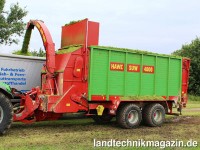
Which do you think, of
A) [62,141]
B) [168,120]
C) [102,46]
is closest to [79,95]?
[102,46]

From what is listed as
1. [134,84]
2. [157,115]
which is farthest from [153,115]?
[134,84]

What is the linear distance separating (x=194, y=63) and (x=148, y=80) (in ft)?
75.2

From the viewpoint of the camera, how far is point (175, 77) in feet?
46.7

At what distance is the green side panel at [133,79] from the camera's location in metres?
12.6

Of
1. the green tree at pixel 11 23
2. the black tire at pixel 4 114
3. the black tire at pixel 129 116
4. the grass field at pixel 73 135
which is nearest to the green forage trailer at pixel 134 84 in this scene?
the black tire at pixel 129 116

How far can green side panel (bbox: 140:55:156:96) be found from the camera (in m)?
13.0

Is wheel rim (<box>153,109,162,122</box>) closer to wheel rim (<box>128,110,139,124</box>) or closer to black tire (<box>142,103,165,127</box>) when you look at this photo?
black tire (<box>142,103,165,127</box>)

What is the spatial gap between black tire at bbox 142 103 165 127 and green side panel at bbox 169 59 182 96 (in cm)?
91

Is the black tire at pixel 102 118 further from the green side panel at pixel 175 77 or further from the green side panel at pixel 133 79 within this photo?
the green side panel at pixel 175 77

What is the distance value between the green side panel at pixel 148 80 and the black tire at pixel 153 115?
21.4 inches

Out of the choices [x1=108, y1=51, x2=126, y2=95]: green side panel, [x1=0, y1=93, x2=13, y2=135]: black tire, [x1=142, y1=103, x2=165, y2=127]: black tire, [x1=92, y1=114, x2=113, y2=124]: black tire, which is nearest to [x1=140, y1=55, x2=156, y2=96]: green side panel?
[x1=142, y1=103, x2=165, y2=127]: black tire

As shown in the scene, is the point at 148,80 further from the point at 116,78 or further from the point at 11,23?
the point at 11,23

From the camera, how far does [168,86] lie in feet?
45.6

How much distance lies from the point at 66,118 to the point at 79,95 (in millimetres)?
2692
